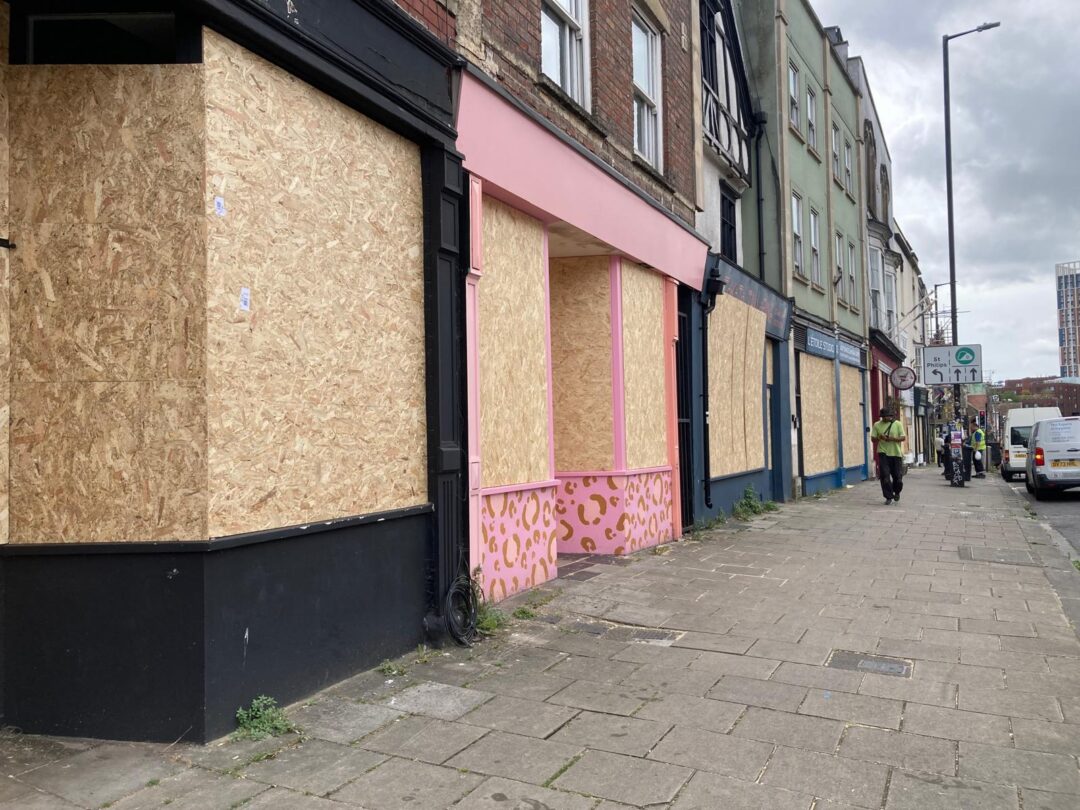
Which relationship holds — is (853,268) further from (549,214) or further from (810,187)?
(549,214)

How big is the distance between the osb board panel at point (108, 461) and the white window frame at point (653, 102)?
7278mm

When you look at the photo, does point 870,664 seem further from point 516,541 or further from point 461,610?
point 516,541

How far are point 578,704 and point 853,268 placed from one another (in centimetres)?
2027

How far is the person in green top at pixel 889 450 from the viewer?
1458 centimetres

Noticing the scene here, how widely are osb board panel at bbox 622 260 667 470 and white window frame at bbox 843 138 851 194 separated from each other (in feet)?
45.5

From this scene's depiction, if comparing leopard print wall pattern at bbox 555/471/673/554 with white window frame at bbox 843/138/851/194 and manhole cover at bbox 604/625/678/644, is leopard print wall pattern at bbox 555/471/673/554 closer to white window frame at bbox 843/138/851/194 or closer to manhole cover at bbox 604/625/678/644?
manhole cover at bbox 604/625/678/644

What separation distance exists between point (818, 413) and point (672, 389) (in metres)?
9.23

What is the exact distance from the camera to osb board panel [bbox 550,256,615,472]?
880 centimetres

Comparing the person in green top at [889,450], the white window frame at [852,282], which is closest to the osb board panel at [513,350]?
the person in green top at [889,450]

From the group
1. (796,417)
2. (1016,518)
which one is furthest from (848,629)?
(796,417)

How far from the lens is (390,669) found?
4828mm

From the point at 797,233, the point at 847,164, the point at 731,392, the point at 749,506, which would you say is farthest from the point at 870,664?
the point at 847,164

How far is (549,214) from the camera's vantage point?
7289 millimetres

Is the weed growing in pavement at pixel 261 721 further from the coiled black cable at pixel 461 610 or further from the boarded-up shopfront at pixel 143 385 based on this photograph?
the coiled black cable at pixel 461 610
